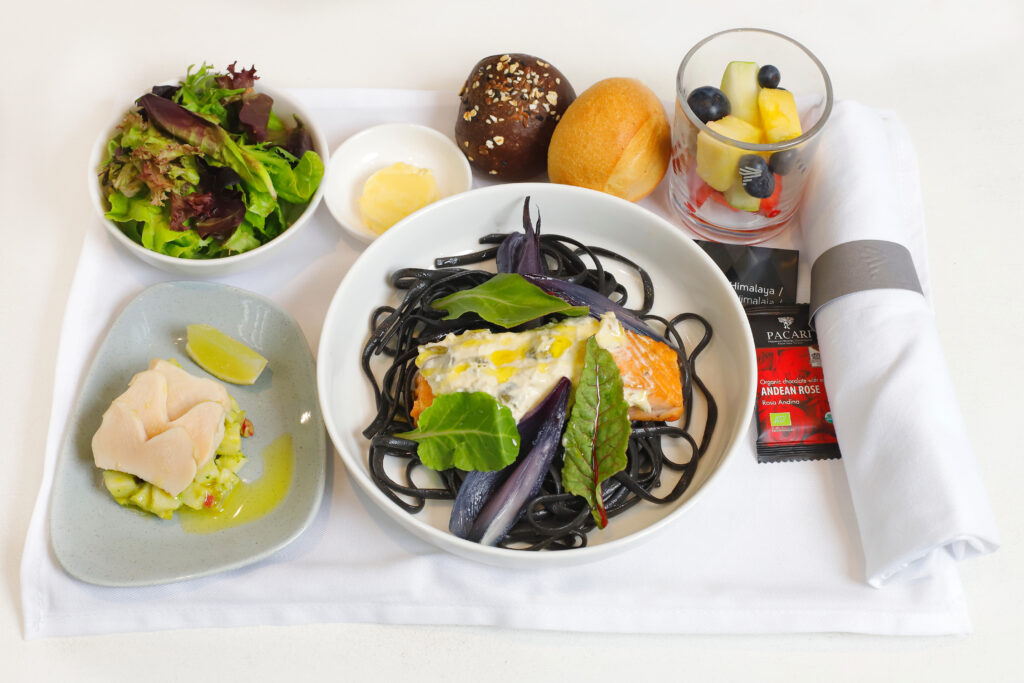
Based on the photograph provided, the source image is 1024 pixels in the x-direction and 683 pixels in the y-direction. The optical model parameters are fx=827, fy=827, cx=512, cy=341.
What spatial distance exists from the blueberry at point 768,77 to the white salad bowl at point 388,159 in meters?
0.81

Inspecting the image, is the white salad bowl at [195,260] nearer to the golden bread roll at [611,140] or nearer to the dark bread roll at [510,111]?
the dark bread roll at [510,111]

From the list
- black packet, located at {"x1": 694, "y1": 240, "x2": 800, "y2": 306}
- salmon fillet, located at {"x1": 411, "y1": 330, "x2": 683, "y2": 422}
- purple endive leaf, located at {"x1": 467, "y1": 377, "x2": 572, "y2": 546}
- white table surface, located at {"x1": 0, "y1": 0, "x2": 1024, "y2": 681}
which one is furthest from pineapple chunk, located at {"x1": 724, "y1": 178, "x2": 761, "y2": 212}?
purple endive leaf, located at {"x1": 467, "y1": 377, "x2": 572, "y2": 546}

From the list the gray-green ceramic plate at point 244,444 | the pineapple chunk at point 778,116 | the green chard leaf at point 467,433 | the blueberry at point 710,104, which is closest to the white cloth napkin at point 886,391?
the pineapple chunk at point 778,116

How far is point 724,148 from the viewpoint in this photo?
2.04 meters

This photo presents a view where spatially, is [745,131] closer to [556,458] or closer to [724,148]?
[724,148]

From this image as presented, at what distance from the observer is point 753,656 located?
1.85 m

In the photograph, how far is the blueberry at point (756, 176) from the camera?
2.05 metres

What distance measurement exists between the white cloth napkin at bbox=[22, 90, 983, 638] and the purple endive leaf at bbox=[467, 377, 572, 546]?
0.14m

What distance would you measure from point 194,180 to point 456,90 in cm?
91

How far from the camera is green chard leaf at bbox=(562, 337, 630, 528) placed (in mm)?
1785

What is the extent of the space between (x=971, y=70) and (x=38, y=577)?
3.13 m

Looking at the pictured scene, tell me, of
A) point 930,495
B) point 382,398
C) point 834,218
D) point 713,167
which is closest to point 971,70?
point 834,218

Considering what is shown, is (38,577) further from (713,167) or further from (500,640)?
(713,167)

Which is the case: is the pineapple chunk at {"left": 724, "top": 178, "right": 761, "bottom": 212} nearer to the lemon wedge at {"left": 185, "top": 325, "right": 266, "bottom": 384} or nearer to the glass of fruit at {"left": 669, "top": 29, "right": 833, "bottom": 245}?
the glass of fruit at {"left": 669, "top": 29, "right": 833, "bottom": 245}
